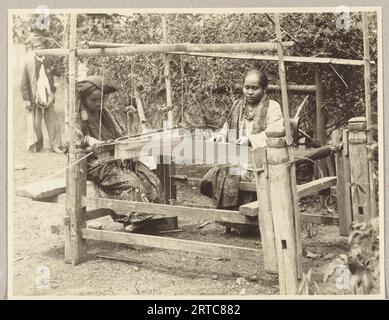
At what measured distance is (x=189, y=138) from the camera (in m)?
3.56

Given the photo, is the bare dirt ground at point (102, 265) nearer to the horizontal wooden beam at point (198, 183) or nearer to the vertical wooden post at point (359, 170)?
the vertical wooden post at point (359, 170)

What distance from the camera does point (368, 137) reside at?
11.3 ft

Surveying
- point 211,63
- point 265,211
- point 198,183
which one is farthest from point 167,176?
point 265,211

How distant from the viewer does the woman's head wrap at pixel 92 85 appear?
362 centimetres

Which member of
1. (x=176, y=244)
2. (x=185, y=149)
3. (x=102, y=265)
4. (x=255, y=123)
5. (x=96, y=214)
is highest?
(x=255, y=123)

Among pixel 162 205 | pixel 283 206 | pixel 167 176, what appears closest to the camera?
pixel 283 206

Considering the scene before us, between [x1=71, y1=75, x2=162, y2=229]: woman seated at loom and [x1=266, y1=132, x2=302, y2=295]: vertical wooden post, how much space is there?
87 centimetres

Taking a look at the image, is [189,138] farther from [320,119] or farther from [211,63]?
[320,119]

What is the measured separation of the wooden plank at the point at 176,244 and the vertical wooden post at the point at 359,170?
21.8 inches

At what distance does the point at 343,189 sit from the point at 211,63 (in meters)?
0.89

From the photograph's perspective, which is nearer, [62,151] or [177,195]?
[62,151]
